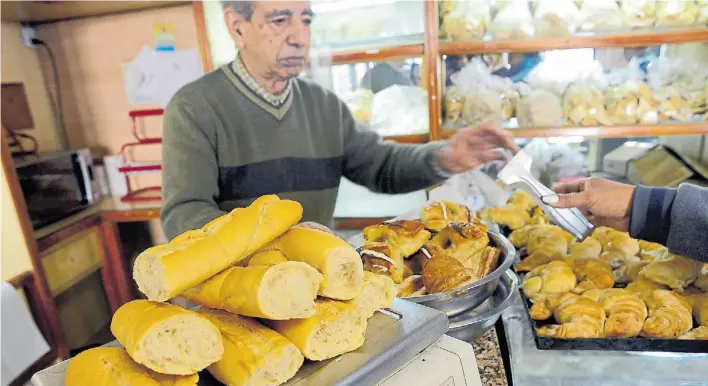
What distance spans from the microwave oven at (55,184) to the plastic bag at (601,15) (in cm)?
242

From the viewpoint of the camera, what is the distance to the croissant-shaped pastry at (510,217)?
4.55ft

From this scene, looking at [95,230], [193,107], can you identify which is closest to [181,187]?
[193,107]

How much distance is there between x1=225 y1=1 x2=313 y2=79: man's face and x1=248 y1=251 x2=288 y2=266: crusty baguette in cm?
99

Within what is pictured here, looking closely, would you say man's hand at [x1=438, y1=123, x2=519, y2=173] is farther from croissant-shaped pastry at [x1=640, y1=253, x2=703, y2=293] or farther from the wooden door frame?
the wooden door frame

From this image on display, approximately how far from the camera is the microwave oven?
207 centimetres

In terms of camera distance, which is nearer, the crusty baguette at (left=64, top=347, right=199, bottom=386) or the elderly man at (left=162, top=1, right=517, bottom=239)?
the crusty baguette at (left=64, top=347, right=199, bottom=386)

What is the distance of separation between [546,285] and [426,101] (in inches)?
51.0

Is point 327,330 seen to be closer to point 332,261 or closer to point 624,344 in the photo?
point 332,261

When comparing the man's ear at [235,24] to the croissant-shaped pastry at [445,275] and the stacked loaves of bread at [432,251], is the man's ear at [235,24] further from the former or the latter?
the croissant-shaped pastry at [445,275]

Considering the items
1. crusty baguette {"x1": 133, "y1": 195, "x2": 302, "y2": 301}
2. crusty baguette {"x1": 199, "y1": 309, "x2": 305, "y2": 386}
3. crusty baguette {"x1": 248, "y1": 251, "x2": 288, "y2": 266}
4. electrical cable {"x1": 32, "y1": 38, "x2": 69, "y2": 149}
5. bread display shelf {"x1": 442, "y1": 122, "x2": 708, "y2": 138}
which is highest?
electrical cable {"x1": 32, "y1": 38, "x2": 69, "y2": 149}

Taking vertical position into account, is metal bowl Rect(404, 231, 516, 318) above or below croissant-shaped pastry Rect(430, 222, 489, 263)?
below

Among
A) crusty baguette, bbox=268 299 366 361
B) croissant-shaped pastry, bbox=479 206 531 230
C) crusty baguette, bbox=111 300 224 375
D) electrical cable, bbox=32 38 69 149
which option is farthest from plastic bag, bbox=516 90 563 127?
electrical cable, bbox=32 38 69 149

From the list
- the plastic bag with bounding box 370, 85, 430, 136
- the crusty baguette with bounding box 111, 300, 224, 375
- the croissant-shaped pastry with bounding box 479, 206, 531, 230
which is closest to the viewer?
the crusty baguette with bounding box 111, 300, 224, 375

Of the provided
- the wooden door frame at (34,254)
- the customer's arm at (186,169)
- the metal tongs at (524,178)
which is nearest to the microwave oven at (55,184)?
the wooden door frame at (34,254)
